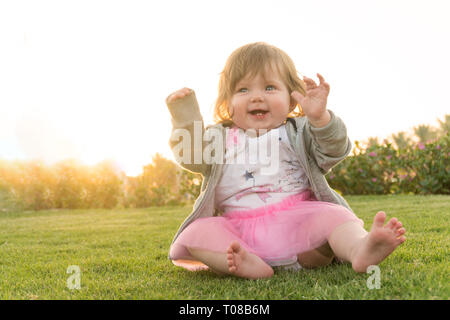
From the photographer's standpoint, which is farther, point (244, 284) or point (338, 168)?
point (338, 168)

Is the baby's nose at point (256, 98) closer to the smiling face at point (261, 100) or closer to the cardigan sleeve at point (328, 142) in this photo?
the smiling face at point (261, 100)

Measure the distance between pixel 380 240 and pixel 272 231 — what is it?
604mm

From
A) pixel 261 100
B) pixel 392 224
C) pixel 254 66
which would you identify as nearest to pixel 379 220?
pixel 392 224

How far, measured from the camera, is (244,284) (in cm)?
191

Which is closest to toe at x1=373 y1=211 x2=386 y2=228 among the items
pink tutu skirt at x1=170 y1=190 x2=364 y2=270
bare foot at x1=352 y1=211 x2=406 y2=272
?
bare foot at x1=352 y1=211 x2=406 y2=272

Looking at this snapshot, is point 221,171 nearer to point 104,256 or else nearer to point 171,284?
point 171,284

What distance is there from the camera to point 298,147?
2.37m

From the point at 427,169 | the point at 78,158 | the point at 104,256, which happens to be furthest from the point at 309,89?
the point at 78,158

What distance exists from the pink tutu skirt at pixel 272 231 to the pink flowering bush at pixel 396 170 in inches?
244

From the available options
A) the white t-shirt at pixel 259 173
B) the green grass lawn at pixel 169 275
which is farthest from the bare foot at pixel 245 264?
the white t-shirt at pixel 259 173

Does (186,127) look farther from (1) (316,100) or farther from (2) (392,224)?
(2) (392,224)
